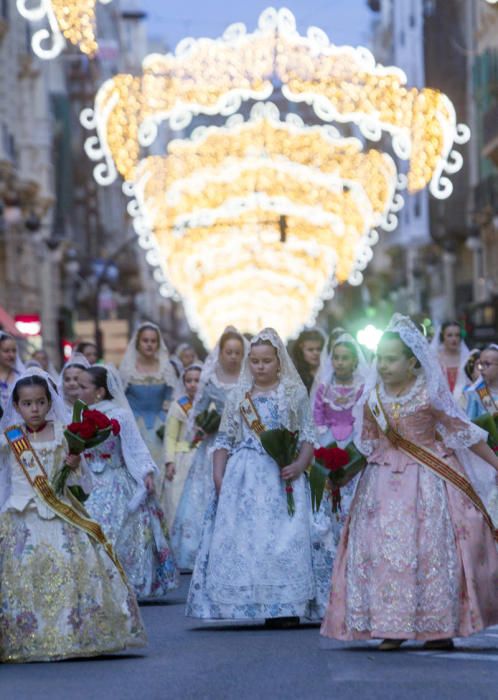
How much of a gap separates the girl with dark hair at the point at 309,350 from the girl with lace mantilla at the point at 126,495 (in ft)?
8.29

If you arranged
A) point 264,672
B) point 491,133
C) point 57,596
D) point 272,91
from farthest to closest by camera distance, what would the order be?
point 491,133
point 272,91
point 57,596
point 264,672

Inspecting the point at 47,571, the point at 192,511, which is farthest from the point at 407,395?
the point at 192,511

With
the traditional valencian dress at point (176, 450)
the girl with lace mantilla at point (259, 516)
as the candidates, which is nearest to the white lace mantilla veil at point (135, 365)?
the traditional valencian dress at point (176, 450)

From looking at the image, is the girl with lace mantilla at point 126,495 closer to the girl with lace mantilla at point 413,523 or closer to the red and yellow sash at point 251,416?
the red and yellow sash at point 251,416

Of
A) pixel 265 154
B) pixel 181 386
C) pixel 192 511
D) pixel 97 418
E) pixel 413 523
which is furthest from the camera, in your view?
pixel 265 154

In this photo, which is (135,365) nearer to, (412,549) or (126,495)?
(126,495)

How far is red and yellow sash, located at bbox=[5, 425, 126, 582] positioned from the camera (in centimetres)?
1077

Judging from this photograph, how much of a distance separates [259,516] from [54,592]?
2.26m

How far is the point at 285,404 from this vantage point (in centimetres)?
1280

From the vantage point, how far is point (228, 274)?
52.8 meters

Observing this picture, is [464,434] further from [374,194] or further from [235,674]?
[374,194]

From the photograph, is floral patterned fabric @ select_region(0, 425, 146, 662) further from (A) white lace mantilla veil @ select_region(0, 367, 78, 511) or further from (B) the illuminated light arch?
(B) the illuminated light arch

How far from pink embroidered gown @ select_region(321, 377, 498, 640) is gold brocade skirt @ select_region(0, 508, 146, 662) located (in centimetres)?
108

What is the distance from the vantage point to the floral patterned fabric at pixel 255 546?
12477mm
